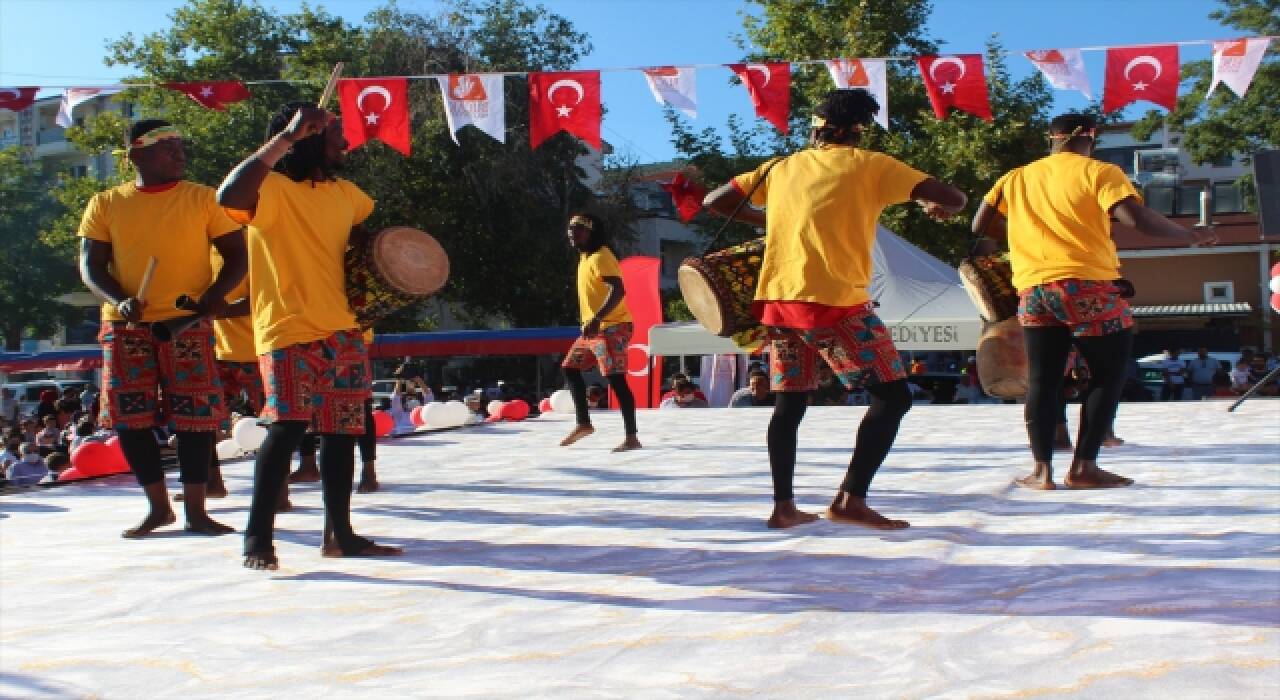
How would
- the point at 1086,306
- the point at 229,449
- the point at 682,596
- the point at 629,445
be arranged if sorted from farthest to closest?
1. the point at 229,449
2. the point at 629,445
3. the point at 1086,306
4. the point at 682,596

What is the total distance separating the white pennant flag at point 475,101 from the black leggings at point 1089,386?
7.56 meters

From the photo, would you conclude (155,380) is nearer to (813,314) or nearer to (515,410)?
(813,314)

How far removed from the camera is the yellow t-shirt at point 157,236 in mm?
4555

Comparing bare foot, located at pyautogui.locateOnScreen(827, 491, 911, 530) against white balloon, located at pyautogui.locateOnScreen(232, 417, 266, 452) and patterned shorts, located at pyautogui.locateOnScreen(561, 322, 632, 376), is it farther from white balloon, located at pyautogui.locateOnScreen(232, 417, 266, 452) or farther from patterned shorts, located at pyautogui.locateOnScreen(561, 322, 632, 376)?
white balloon, located at pyautogui.locateOnScreen(232, 417, 266, 452)

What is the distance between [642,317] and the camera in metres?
16.5

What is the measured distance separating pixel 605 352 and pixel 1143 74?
21.9ft

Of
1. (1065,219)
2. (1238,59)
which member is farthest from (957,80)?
(1065,219)

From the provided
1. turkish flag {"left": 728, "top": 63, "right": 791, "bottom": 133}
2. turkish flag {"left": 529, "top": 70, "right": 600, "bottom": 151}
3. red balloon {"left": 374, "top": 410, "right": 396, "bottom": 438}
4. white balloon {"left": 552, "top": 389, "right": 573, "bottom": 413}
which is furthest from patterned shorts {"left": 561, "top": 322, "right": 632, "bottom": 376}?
turkish flag {"left": 728, "top": 63, "right": 791, "bottom": 133}

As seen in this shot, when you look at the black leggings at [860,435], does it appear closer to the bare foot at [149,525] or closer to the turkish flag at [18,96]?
the bare foot at [149,525]

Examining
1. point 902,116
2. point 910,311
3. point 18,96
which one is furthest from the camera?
point 902,116

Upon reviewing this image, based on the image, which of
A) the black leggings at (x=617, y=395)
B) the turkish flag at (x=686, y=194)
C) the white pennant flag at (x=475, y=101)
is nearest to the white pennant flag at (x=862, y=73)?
the white pennant flag at (x=475, y=101)

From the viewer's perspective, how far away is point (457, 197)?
105 ft

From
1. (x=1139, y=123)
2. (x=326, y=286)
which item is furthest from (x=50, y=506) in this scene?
(x=1139, y=123)

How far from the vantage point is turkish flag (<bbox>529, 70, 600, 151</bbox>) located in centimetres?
1171
